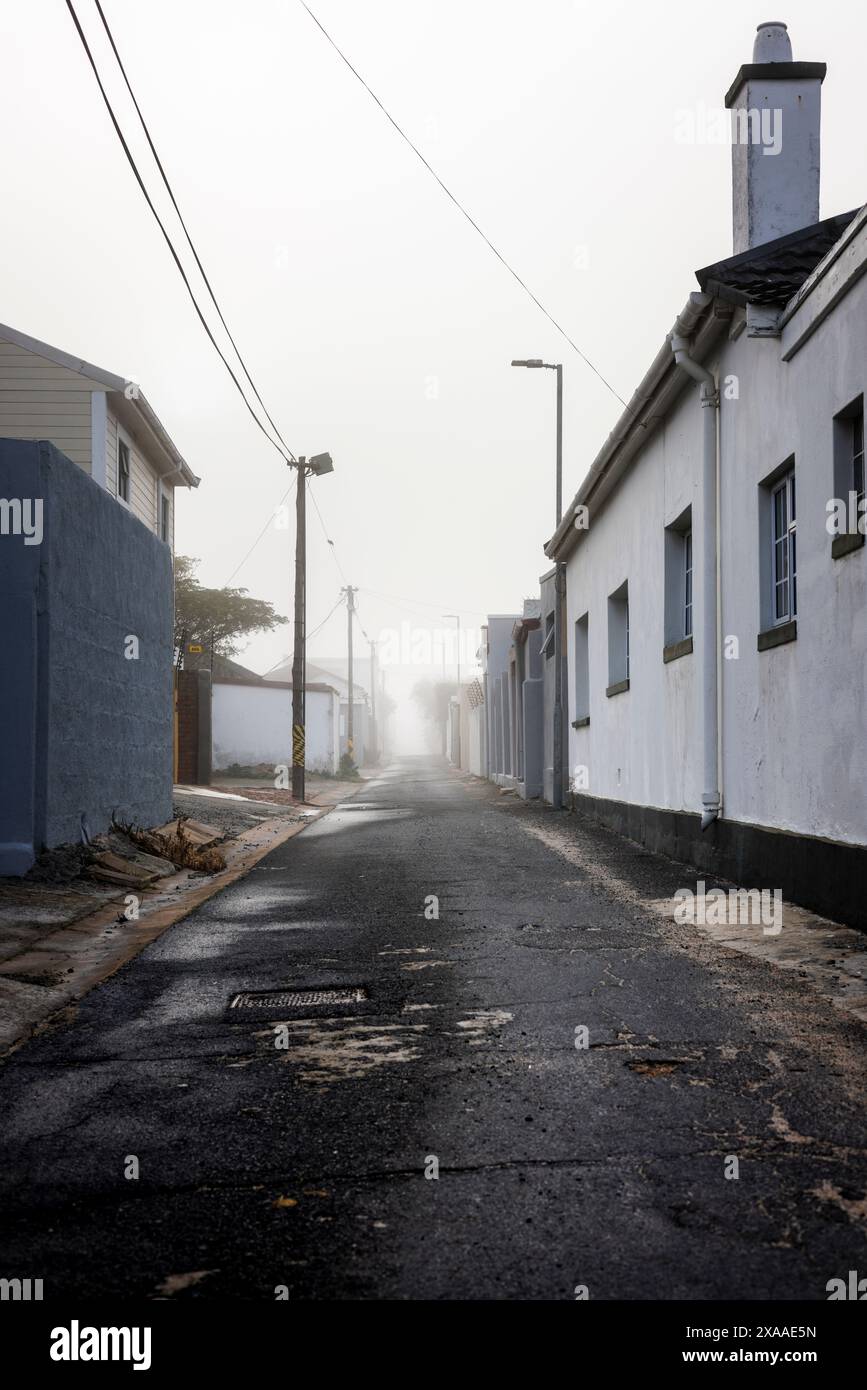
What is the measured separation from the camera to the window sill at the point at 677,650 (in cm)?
1058

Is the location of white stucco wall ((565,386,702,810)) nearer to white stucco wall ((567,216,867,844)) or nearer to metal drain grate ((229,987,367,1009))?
white stucco wall ((567,216,867,844))

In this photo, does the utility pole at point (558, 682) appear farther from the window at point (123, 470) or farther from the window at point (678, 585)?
the window at point (678, 585)

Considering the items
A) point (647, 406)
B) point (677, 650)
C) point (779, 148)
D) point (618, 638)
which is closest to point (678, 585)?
point (677, 650)

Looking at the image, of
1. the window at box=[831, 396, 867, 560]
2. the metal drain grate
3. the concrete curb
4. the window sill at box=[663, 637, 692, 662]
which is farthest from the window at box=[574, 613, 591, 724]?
the metal drain grate

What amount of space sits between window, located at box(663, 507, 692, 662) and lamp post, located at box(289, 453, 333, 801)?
13.7 metres

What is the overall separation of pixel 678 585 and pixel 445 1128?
9.07 m

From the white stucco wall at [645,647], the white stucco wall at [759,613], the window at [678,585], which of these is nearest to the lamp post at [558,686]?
the white stucco wall at [645,647]

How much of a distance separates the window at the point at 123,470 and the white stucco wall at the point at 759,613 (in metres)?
9.27

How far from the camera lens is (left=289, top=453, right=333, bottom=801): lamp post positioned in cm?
2470

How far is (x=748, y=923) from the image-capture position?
22.9 feet

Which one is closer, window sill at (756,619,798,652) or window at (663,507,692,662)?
window sill at (756,619,798,652)

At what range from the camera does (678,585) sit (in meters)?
11.7

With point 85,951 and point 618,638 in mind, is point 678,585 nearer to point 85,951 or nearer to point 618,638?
point 618,638

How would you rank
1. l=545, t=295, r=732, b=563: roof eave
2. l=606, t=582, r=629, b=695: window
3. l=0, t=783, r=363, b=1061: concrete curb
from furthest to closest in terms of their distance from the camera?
l=606, t=582, r=629, b=695: window < l=545, t=295, r=732, b=563: roof eave < l=0, t=783, r=363, b=1061: concrete curb
